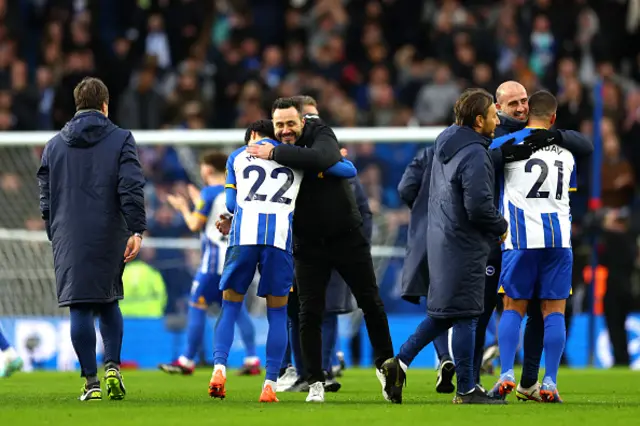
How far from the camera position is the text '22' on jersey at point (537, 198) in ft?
29.5

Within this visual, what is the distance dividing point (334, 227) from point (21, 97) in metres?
11.2

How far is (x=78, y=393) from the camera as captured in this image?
33.2ft

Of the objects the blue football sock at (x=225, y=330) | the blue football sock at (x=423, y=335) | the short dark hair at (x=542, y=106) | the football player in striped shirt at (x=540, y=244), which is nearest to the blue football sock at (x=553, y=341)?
the football player in striped shirt at (x=540, y=244)

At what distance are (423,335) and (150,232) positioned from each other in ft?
28.3

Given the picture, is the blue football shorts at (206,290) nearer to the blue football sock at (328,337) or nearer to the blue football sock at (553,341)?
the blue football sock at (328,337)

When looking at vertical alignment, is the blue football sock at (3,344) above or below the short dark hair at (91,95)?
below

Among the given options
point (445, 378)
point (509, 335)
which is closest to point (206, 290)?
point (445, 378)

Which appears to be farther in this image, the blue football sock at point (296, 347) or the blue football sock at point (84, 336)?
the blue football sock at point (296, 347)

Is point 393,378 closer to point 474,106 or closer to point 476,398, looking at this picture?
point 476,398

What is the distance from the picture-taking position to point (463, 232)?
8.65 metres

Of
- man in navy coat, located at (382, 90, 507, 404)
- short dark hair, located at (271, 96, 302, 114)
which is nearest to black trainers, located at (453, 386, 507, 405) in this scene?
man in navy coat, located at (382, 90, 507, 404)

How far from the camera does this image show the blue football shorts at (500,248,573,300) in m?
9.00

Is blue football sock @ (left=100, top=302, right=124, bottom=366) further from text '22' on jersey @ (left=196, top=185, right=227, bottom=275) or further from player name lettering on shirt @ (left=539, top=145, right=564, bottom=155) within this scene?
text '22' on jersey @ (left=196, top=185, right=227, bottom=275)

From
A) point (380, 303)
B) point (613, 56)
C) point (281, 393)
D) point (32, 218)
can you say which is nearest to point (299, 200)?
point (380, 303)
